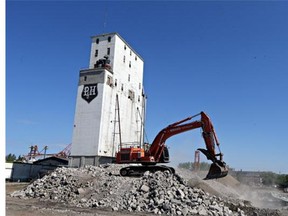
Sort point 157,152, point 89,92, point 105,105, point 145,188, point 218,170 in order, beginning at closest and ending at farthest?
1. point 218,170
2. point 145,188
3. point 157,152
4. point 105,105
5. point 89,92

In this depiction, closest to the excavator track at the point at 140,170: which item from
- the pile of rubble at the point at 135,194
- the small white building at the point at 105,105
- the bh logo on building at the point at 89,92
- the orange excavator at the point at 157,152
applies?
the orange excavator at the point at 157,152

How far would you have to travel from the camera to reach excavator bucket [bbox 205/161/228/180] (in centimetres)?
1677

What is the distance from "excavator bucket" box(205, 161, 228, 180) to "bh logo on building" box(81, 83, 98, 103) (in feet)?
75.1

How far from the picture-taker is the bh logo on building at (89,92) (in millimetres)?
37072

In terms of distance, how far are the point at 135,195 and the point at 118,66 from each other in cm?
2667

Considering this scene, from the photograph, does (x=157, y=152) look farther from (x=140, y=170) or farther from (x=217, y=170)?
(x=217, y=170)

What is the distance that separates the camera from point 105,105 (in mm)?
36781

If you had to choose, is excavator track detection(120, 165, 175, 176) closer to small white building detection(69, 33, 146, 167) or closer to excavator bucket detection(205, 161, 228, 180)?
excavator bucket detection(205, 161, 228, 180)

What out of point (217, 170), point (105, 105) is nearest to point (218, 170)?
point (217, 170)

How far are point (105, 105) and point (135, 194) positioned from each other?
2114cm

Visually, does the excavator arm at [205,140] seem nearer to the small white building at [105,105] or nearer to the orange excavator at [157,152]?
the orange excavator at [157,152]

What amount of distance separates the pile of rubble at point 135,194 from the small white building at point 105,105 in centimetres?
1406
